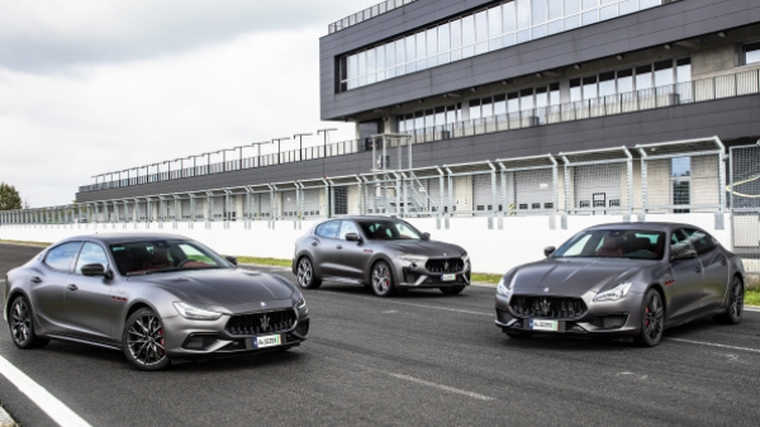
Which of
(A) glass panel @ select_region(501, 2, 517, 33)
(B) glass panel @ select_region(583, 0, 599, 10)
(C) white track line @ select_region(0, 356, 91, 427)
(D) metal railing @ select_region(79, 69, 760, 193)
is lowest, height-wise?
(C) white track line @ select_region(0, 356, 91, 427)

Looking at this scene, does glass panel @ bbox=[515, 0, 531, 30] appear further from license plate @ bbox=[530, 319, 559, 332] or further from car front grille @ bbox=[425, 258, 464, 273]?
license plate @ bbox=[530, 319, 559, 332]

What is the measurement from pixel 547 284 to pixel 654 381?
2.08 meters

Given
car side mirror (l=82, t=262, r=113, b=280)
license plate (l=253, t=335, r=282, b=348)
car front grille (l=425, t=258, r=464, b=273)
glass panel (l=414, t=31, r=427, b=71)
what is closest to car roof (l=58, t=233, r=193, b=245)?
car side mirror (l=82, t=262, r=113, b=280)

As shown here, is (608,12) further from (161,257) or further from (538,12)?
(161,257)

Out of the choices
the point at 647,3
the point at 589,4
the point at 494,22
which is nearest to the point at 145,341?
the point at 647,3

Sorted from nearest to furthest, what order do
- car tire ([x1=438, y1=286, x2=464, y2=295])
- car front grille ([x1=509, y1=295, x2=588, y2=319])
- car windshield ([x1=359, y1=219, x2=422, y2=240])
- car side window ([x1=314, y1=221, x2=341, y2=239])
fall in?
car front grille ([x1=509, y1=295, x2=588, y2=319])
car tire ([x1=438, y1=286, x2=464, y2=295])
car windshield ([x1=359, y1=219, x2=422, y2=240])
car side window ([x1=314, y1=221, x2=341, y2=239])

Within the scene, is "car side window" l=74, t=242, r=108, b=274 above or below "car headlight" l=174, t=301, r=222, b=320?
above

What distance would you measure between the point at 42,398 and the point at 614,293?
5.63 meters

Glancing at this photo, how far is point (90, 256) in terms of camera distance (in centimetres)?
879

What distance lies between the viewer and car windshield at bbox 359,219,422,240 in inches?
634

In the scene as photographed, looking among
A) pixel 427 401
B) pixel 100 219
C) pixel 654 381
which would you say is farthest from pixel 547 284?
pixel 100 219

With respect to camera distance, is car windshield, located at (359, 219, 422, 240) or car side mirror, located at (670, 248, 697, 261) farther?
car windshield, located at (359, 219, 422, 240)

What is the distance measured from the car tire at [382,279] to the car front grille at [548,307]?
598cm

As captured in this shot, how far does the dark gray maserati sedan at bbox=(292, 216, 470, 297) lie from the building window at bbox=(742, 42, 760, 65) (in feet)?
76.3
